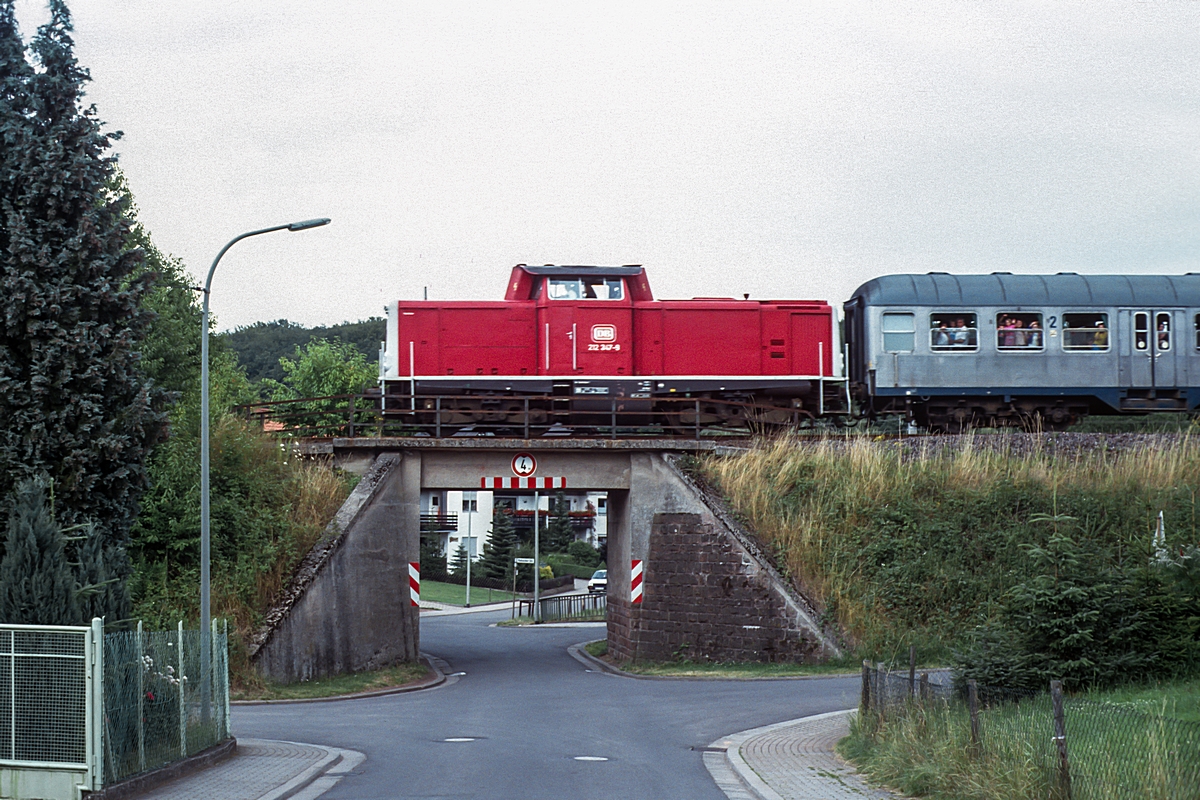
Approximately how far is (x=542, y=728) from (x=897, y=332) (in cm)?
1531

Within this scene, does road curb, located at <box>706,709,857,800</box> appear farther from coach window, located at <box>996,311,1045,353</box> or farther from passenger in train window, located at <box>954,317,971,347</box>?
coach window, located at <box>996,311,1045,353</box>

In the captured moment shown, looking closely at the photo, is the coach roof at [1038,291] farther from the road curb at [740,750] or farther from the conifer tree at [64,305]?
the conifer tree at [64,305]

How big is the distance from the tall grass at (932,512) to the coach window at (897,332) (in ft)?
10.1

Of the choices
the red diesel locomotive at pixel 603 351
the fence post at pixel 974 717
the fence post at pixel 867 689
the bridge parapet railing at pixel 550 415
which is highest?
the red diesel locomotive at pixel 603 351

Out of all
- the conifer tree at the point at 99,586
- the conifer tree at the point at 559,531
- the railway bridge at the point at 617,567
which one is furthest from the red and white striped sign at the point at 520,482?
the conifer tree at the point at 559,531

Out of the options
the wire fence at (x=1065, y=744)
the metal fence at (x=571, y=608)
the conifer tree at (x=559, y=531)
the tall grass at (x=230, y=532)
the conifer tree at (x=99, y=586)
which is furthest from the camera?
the conifer tree at (x=559, y=531)

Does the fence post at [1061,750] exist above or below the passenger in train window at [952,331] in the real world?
below

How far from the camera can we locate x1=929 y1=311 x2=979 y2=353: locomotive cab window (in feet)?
94.5

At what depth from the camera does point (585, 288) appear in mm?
29453

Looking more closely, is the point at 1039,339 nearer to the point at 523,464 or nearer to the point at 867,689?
the point at 523,464

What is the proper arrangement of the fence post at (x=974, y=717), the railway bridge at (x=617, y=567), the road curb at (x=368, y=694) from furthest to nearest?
the railway bridge at (x=617, y=567)
the road curb at (x=368, y=694)
the fence post at (x=974, y=717)

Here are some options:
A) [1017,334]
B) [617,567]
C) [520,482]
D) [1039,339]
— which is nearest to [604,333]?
[520,482]

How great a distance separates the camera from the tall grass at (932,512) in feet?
78.0

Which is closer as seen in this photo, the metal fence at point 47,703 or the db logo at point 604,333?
the metal fence at point 47,703
